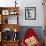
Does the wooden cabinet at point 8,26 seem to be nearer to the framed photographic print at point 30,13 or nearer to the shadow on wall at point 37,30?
the shadow on wall at point 37,30

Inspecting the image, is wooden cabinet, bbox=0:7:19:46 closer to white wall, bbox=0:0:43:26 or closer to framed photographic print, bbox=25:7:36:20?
white wall, bbox=0:0:43:26

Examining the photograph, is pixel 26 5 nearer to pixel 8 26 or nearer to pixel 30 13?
pixel 30 13

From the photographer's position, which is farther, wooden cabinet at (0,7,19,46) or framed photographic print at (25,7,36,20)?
framed photographic print at (25,7,36,20)

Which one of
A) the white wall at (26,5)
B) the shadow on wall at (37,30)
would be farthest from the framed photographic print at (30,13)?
the shadow on wall at (37,30)

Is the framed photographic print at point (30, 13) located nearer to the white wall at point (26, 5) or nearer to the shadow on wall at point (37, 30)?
the white wall at point (26, 5)

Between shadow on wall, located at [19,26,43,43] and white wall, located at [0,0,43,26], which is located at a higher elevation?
white wall, located at [0,0,43,26]

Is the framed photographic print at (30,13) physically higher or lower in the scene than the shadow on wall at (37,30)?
higher

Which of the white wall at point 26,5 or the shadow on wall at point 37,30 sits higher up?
the white wall at point 26,5

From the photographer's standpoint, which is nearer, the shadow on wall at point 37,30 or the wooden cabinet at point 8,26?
the wooden cabinet at point 8,26

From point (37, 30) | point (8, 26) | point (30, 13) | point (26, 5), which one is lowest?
point (37, 30)

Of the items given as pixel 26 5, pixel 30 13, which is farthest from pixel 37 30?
pixel 26 5

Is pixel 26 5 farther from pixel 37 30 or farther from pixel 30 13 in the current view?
pixel 37 30

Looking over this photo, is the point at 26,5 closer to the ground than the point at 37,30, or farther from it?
farther from it

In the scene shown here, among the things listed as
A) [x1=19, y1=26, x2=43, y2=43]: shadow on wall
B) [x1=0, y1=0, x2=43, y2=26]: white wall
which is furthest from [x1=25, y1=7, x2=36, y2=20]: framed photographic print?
[x1=19, y1=26, x2=43, y2=43]: shadow on wall
